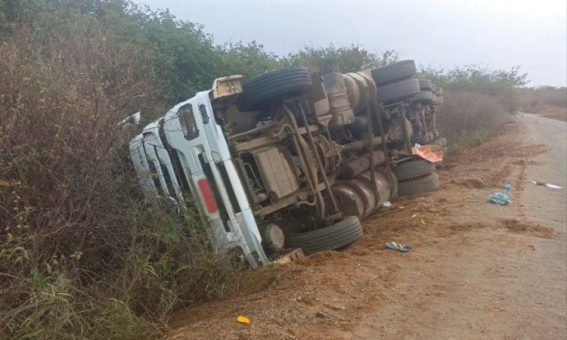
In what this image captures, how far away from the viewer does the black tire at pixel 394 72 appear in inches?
368

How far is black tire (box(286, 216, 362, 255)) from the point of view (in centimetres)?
581

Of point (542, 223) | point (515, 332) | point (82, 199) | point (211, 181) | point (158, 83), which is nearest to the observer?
point (515, 332)

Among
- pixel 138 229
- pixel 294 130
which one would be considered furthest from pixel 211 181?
pixel 294 130

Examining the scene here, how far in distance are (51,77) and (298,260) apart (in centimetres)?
265

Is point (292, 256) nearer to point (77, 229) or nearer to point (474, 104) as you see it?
point (77, 229)

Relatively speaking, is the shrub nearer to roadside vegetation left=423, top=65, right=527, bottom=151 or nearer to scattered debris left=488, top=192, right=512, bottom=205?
roadside vegetation left=423, top=65, right=527, bottom=151

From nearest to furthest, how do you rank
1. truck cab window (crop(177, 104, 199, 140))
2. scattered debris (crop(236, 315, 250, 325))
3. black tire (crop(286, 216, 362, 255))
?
scattered debris (crop(236, 315, 250, 325)), truck cab window (crop(177, 104, 199, 140)), black tire (crop(286, 216, 362, 255))

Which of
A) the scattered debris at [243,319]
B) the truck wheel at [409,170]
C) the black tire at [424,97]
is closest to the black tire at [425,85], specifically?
the black tire at [424,97]

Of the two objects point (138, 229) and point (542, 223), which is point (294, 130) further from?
point (542, 223)

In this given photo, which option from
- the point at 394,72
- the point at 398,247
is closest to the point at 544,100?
the point at 394,72

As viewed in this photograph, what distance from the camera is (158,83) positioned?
884 centimetres

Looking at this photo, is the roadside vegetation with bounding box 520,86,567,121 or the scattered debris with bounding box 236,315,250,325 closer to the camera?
the scattered debris with bounding box 236,315,250,325

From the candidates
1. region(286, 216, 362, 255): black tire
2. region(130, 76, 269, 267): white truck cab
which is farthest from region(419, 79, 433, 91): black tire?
region(130, 76, 269, 267): white truck cab

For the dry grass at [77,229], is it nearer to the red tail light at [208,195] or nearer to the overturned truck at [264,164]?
the red tail light at [208,195]
